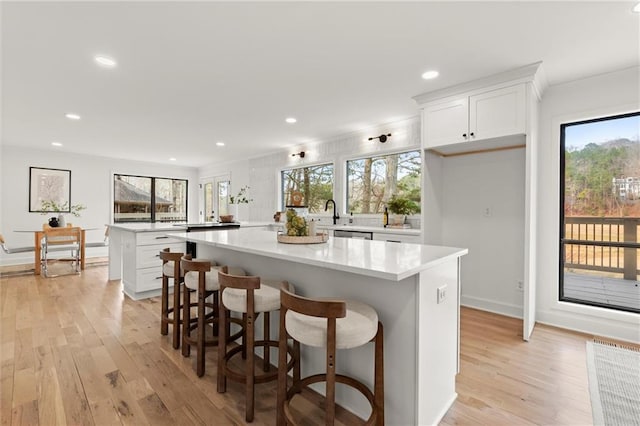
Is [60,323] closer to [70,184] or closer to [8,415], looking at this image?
[8,415]

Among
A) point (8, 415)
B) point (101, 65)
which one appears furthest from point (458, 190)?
point (8, 415)

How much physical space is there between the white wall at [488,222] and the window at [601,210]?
15.4 inches

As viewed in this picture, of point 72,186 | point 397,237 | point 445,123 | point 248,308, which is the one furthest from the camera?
point 72,186

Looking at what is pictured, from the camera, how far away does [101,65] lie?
8.67 ft

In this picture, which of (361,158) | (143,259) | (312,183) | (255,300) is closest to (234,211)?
(312,183)

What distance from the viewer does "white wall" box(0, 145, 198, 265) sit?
242 inches

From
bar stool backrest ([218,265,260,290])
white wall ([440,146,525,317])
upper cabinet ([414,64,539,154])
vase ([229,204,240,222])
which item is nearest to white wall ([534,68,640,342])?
white wall ([440,146,525,317])

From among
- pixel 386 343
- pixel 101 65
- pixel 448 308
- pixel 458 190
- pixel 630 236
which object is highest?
pixel 101 65

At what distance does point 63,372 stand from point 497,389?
9.80 feet

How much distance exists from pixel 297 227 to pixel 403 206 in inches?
91.8

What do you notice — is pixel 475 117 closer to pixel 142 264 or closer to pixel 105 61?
pixel 105 61

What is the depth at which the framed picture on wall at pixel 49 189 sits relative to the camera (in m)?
6.40

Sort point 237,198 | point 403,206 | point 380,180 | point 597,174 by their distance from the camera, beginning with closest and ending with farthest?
1. point 597,174
2. point 403,206
3. point 380,180
4. point 237,198

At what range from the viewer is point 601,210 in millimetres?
2910
